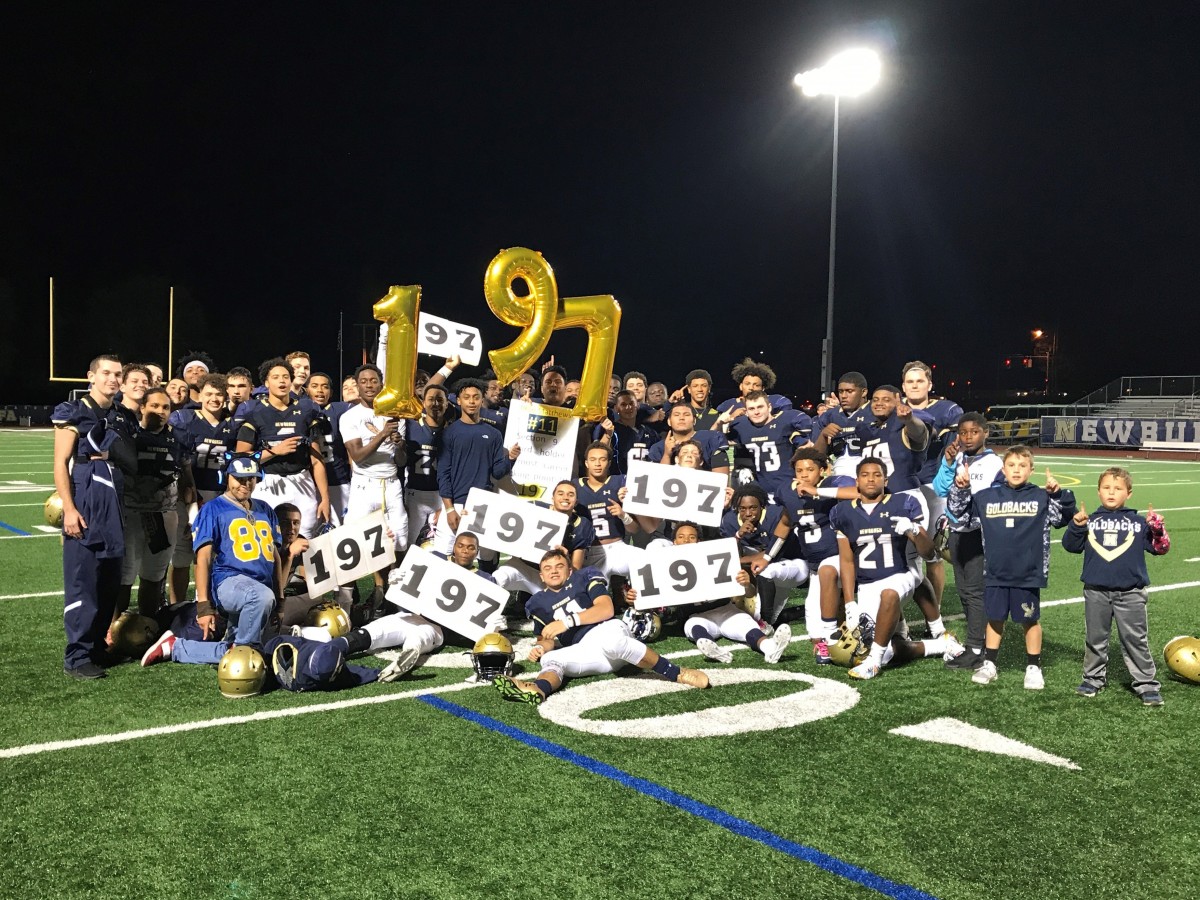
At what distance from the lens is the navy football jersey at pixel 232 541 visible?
604 centimetres

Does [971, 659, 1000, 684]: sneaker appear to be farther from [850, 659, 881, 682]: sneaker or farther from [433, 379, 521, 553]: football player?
[433, 379, 521, 553]: football player

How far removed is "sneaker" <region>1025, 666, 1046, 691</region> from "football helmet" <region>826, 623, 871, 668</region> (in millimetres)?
940

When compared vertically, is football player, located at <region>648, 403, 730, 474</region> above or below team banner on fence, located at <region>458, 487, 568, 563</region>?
above

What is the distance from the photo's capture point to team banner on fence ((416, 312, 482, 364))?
782 cm

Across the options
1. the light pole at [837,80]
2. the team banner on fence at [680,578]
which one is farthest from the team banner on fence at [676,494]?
the light pole at [837,80]

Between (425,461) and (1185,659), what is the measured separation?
5582mm

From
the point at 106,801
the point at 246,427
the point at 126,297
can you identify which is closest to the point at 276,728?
the point at 106,801

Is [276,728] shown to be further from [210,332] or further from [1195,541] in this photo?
[210,332]

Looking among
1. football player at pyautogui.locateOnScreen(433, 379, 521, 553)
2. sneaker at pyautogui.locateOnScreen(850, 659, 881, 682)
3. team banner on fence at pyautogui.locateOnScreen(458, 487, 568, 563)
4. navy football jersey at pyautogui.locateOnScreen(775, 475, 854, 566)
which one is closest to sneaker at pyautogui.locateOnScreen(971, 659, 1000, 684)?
sneaker at pyautogui.locateOnScreen(850, 659, 881, 682)

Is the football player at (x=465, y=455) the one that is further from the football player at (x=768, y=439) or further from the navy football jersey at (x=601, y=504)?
the football player at (x=768, y=439)

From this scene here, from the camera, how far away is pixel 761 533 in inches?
300

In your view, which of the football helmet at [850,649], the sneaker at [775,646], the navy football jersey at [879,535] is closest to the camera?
the football helmet at [850,649]

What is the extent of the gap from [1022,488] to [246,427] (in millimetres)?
5426

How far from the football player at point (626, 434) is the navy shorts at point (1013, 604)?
3.60 m
